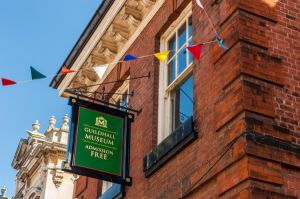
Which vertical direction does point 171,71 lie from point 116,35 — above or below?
below

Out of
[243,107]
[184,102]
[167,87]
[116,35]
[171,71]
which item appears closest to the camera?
[243,107]

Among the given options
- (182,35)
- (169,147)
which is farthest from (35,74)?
(182,35)

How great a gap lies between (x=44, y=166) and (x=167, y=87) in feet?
63.7

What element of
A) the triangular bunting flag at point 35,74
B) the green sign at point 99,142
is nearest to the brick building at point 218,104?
the green sign at point 99,142

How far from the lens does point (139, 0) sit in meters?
12.3

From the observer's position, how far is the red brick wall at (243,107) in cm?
713

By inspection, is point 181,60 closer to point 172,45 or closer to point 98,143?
point 172,45

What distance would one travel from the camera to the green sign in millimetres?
9938

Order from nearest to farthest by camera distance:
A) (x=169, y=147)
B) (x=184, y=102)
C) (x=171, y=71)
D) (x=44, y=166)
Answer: (x=169, y=147) < (x=184, y=102) < (x=171, y=71) < (x=44, y=166)

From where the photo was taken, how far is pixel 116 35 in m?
13.3

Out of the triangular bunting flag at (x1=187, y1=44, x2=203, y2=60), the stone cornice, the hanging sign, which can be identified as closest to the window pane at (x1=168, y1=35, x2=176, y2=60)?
the stone cornice

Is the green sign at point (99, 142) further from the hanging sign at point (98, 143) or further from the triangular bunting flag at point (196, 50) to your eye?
the triangular bunting flag at point (196, 50)

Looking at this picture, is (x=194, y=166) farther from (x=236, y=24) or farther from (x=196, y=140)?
(x=236, y=24)

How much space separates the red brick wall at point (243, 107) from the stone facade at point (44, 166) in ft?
63.6
